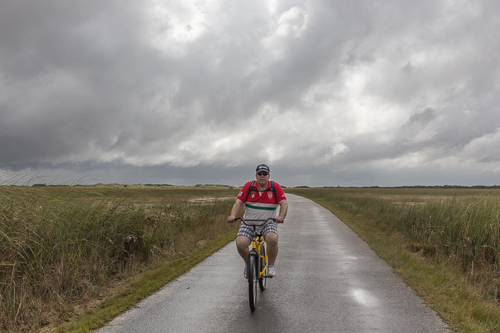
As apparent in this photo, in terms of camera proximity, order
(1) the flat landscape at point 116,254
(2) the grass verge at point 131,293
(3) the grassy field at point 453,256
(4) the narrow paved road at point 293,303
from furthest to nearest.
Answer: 1. (3) the grassy field at point 453,256
2. (1) the flat landscape at point 116,254
3. (2) the grass verge at point 131,293
4. (4) the narrow paved road at point 293,303

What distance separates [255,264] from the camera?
234 inches

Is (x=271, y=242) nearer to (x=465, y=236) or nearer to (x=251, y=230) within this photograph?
(x=251, y=230)

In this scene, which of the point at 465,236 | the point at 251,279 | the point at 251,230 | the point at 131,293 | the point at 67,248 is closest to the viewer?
the point at 251,279

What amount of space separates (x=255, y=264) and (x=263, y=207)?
1027 mm

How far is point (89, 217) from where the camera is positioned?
858 cm

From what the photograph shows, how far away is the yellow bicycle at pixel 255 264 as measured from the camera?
5.55 meters

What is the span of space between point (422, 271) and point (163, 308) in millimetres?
6099

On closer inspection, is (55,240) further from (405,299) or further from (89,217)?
(405,299)

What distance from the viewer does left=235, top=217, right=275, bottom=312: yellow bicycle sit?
555 centimetres

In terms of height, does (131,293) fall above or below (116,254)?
below

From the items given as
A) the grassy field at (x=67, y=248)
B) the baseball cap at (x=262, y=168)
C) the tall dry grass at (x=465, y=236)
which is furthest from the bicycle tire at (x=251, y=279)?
the tall dry grass at (x=465, y=236)

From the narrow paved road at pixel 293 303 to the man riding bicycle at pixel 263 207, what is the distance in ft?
2.75

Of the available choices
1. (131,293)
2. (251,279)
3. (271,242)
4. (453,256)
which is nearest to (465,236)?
(453,256)

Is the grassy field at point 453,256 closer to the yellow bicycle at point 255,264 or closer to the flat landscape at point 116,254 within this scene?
the flat landscape at point 116,254
